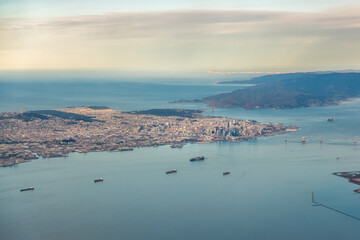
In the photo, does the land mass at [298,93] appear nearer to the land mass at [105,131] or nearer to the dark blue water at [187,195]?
the land mass at [105,131]

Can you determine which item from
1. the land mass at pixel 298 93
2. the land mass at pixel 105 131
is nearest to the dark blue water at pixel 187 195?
the land mass at pixel 105 131

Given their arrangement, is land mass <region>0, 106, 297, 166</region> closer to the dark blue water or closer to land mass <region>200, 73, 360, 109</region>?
the dark blue water

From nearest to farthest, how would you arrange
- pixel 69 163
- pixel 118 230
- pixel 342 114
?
pixel 118 230
pixel 69 163
pixel 342 114

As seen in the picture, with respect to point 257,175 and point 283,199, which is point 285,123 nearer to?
point 257,175

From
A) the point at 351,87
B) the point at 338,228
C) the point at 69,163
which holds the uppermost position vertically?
the point at 351,87

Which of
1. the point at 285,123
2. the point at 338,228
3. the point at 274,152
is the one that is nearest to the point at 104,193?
the point at 338,228
